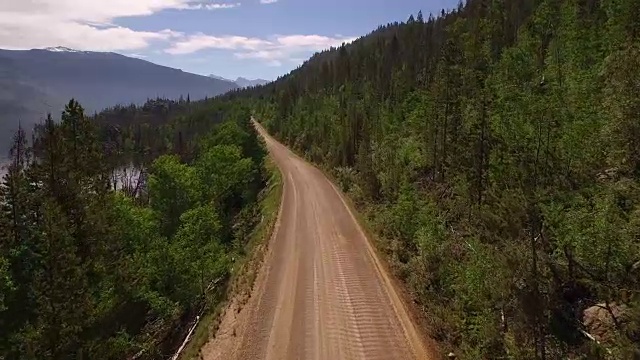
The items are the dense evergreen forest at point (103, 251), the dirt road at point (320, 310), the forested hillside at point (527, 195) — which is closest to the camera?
the forested hillside at point (527, 195)

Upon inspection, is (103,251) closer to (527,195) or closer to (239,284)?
(239,284)

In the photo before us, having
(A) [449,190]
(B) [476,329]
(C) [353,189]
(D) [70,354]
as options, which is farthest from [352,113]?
(B) [476,329]

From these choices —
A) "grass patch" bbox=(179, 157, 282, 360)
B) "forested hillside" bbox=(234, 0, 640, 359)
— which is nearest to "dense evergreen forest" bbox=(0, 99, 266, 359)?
"grass patch" bbox=(179, 157, 282, 360)

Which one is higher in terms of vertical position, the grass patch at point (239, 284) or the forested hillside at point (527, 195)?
the forested hillside at point (527, 195)

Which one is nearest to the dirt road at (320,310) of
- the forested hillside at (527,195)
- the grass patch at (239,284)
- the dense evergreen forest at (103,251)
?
the grass patch at (239,284)

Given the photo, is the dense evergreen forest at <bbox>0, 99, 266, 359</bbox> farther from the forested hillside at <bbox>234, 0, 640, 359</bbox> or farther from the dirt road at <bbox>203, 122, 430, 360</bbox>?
the forested hillside at <bbox>234, 0, 640, 359</bbox>

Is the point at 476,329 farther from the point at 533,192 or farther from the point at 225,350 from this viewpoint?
the point at 225,350

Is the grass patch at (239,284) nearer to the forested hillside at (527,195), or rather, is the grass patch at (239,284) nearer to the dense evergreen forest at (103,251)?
the dense evergreen forest at (103,251)
